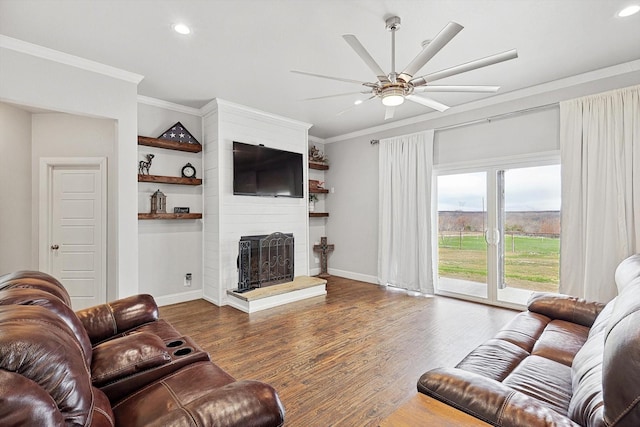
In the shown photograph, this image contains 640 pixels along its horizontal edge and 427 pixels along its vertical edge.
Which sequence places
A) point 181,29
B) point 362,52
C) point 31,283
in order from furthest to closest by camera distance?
point 181,29
point 362,52
point 31,283

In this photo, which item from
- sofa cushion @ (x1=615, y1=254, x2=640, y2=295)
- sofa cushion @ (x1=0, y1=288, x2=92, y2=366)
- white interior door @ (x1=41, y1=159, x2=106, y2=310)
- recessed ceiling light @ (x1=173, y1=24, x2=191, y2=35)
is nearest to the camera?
sofa cushion @ (x1=0, y1=288, x2=92, y2=366)

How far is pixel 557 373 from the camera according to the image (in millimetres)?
1597

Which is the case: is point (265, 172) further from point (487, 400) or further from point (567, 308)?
point (487, 400)

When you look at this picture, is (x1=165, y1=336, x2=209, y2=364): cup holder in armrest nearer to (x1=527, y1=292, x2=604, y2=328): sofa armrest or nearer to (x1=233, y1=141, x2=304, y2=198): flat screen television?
(x1=527, y1=292, x2=604, y2=328): sofa armrest

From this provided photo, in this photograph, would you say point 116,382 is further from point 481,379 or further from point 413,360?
point 413,360

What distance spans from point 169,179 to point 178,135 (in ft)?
2.27

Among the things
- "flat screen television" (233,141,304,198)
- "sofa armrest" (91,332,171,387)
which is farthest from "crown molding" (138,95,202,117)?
"sofa armrest" (91,332,171,387)

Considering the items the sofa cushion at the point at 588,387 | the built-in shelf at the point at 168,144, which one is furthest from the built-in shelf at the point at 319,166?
the sofa cushion at the point at 588,387

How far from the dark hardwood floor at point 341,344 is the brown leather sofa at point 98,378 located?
35.9 inches

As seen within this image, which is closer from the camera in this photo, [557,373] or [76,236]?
[557,373]

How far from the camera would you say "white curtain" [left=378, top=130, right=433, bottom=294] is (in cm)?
495

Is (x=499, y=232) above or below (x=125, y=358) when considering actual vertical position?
above

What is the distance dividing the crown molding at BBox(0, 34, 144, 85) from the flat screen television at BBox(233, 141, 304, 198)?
58.8 inches

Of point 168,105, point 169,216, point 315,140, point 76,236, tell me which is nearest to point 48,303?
point 169,216
